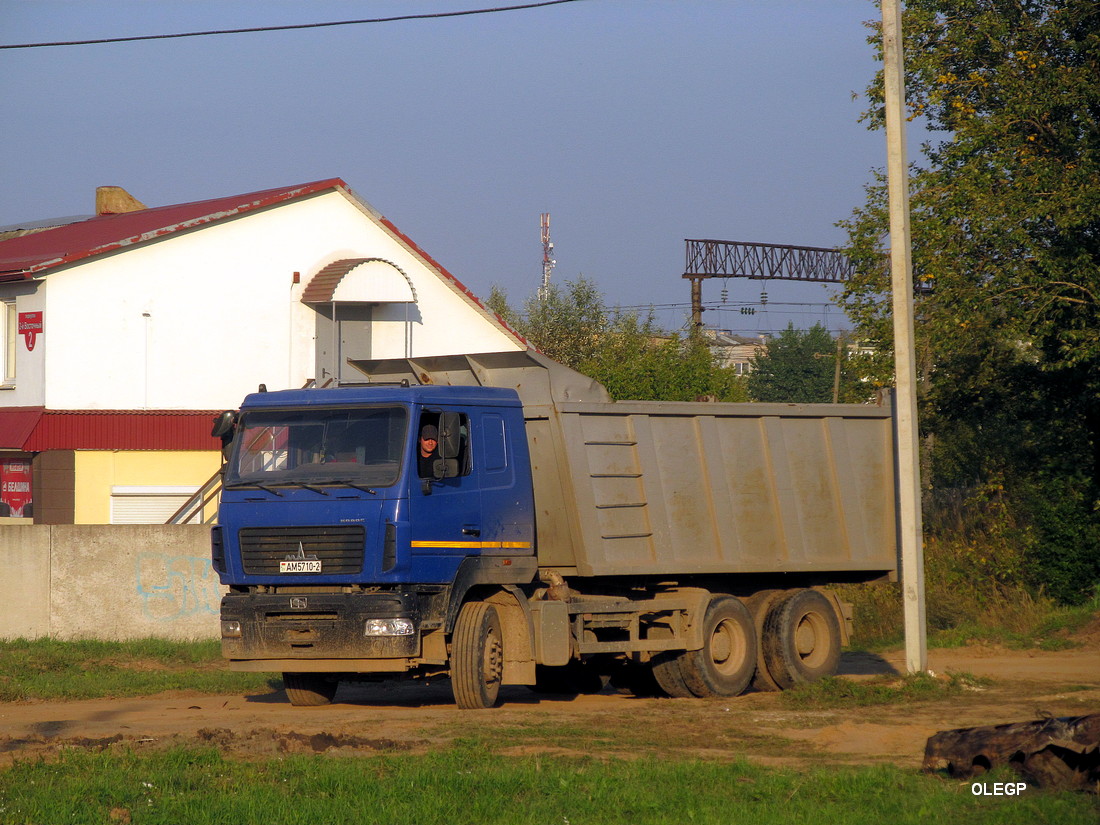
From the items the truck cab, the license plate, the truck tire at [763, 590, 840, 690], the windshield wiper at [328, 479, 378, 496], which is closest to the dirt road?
the truck tire at [763, 590, 840, 690]

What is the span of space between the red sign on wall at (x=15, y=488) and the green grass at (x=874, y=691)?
55.6 feet

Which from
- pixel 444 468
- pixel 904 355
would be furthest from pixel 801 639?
pixel 444 468

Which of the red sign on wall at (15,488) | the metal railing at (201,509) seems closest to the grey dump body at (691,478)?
the metal railing at (201,509)

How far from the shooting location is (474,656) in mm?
12000

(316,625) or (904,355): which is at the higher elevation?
(904,355)

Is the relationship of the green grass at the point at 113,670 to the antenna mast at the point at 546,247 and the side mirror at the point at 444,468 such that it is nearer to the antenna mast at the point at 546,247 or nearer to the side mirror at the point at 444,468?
the side mirror at the point at 444,468

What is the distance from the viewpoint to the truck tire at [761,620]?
14555 millimetres

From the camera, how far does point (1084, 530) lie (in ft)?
70.8

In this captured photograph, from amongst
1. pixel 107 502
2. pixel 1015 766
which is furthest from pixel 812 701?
pixel 107 502

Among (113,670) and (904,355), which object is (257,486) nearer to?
(113,670)

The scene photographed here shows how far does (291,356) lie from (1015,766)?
21.2m

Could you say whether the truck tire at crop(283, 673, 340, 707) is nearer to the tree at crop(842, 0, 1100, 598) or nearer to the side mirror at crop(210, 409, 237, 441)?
the side mirror at crop(210, 409, 237, 441)

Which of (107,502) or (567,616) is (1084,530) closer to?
(567,616)

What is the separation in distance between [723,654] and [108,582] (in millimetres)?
9311
